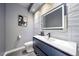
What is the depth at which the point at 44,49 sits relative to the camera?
4.31 ft

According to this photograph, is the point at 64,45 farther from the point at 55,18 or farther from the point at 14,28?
the point at 14,28

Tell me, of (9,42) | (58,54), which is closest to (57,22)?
(58,54)

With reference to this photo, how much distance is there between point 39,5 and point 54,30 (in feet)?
1.41

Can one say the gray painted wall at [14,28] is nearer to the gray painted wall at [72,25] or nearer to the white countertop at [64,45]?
the white countertop at [64,45]

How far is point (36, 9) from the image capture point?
4.63ft

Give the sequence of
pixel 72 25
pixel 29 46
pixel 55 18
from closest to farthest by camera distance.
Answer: pixel 72 25, pixel 55 18, pixel 29 46

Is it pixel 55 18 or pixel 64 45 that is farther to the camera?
pixel 55 18

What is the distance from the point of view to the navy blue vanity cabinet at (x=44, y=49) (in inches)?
44.1

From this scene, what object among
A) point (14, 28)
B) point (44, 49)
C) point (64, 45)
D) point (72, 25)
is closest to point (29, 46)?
point (44, 49)

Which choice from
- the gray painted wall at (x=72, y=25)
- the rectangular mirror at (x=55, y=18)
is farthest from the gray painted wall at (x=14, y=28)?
the gray painted wall at (x=72, y=25)

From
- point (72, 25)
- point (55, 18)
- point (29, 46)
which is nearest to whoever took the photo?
point (72, 25)

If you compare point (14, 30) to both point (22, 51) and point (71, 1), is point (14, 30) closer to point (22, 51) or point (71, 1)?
point (22, 51)

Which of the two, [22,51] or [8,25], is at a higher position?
[8,25]

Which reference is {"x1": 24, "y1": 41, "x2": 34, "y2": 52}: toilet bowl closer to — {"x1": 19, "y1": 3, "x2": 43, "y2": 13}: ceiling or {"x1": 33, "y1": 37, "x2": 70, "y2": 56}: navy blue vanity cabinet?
{"x1": 33, "y1": 37, "x2": 70, "y2": 56}: navy blue vanity cabinet
